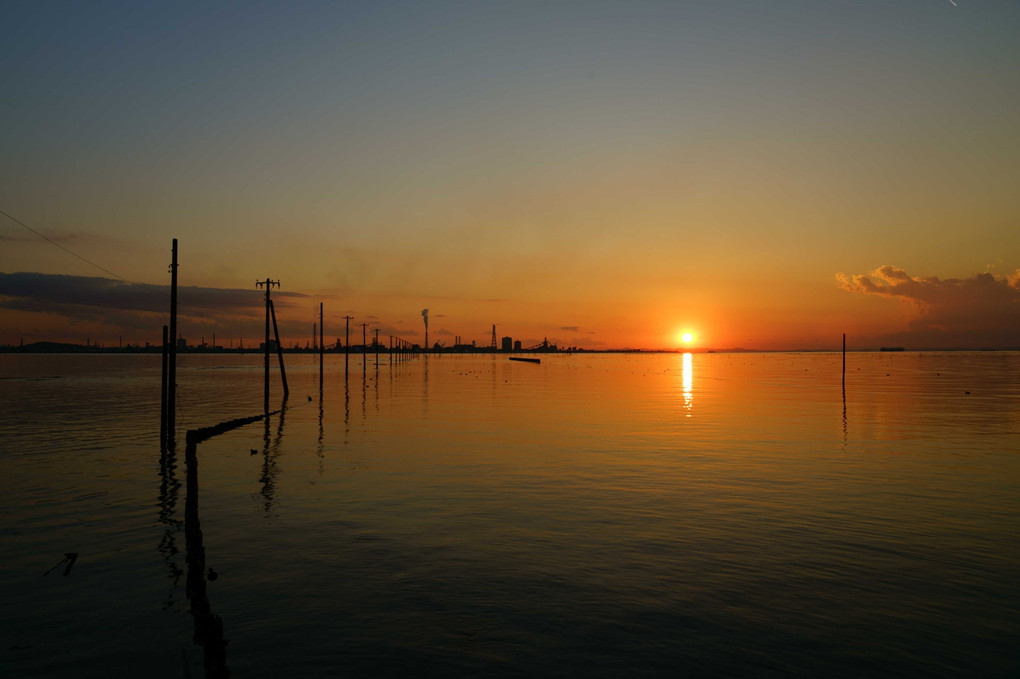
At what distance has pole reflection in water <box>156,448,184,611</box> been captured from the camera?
1407 cm

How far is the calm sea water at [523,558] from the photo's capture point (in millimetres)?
10547

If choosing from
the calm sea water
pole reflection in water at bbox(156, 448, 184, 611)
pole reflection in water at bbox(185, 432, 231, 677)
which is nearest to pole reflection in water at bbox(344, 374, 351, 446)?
the calm sea water

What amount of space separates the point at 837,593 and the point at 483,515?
9.54 meters

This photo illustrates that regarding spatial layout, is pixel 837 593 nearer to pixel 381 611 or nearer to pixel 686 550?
pixel 686 550

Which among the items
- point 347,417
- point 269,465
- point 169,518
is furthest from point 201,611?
point 347,417

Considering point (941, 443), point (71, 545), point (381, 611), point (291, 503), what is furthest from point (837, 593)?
point (941, 443)

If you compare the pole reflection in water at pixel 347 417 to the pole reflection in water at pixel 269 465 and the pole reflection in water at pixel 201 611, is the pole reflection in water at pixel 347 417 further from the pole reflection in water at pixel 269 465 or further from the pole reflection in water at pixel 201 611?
the pole reflection in water at pixel 201 611

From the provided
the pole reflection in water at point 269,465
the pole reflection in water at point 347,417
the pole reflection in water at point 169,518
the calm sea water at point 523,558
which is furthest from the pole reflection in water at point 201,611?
the pole reflection in water at point 347,417

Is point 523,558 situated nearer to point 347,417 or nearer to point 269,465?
point 269,465

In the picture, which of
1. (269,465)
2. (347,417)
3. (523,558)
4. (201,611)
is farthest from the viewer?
(347,417)

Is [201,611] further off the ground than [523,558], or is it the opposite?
[201,611]

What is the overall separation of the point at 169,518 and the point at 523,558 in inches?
420

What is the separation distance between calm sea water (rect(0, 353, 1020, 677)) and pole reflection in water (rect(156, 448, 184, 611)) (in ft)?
0.43

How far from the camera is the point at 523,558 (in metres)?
15.1
